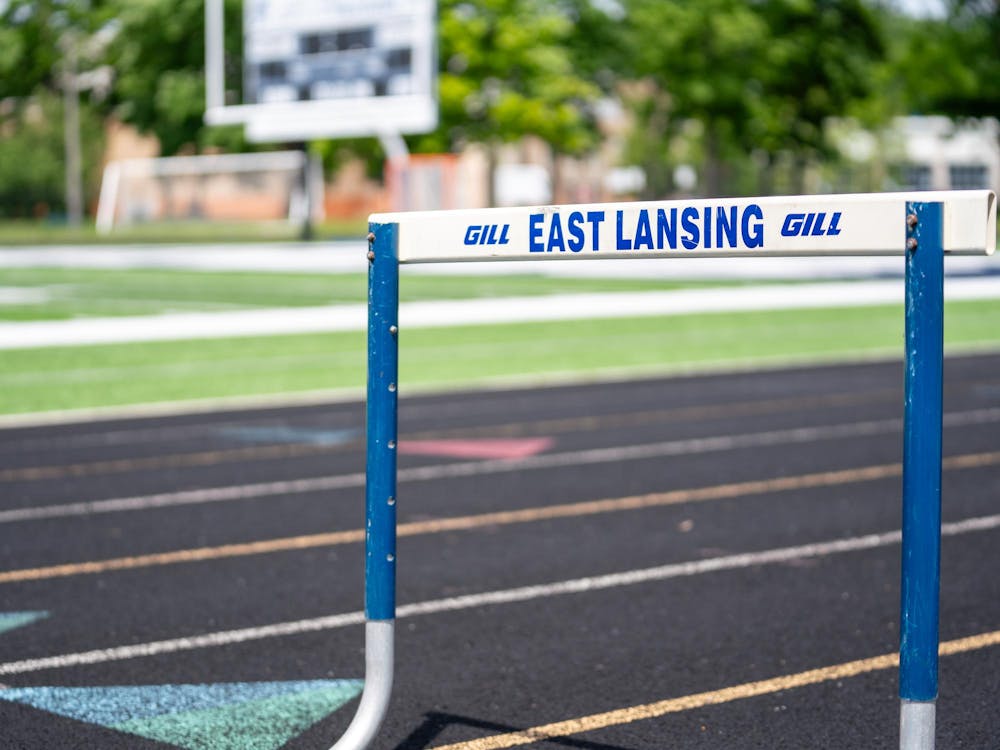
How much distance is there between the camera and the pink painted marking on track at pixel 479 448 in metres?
9.74

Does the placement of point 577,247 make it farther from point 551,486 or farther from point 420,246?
point 551,486

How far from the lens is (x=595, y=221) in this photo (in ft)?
11.6

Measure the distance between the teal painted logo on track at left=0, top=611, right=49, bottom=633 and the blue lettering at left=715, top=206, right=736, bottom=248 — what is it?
3.43m

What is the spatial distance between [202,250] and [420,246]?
42564 mm

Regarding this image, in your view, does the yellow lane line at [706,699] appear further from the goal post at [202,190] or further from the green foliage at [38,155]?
the green foliage at [38,155]

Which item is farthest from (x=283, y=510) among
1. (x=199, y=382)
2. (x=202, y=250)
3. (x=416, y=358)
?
(x=202, y=250)

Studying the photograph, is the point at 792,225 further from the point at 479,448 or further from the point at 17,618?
the point at 479,448

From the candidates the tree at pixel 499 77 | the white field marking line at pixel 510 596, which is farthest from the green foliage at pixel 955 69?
the white field marking line at pixel 510 596

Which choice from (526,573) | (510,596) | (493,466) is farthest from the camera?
(493,466)

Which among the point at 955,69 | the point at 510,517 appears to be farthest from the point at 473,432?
the point at 955,69

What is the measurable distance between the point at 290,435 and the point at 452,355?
6.20 meters

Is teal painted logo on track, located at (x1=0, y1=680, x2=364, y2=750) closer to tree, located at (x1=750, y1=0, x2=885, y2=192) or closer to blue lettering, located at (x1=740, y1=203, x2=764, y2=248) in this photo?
blue lettering, located at (x1=740, y1=203, x2=764, y2=248)

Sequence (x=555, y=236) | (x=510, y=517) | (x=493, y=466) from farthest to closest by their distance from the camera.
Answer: (x=493, y=466), (x=510, y=517), (x=555, y=236)

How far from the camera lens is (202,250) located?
149 feet
